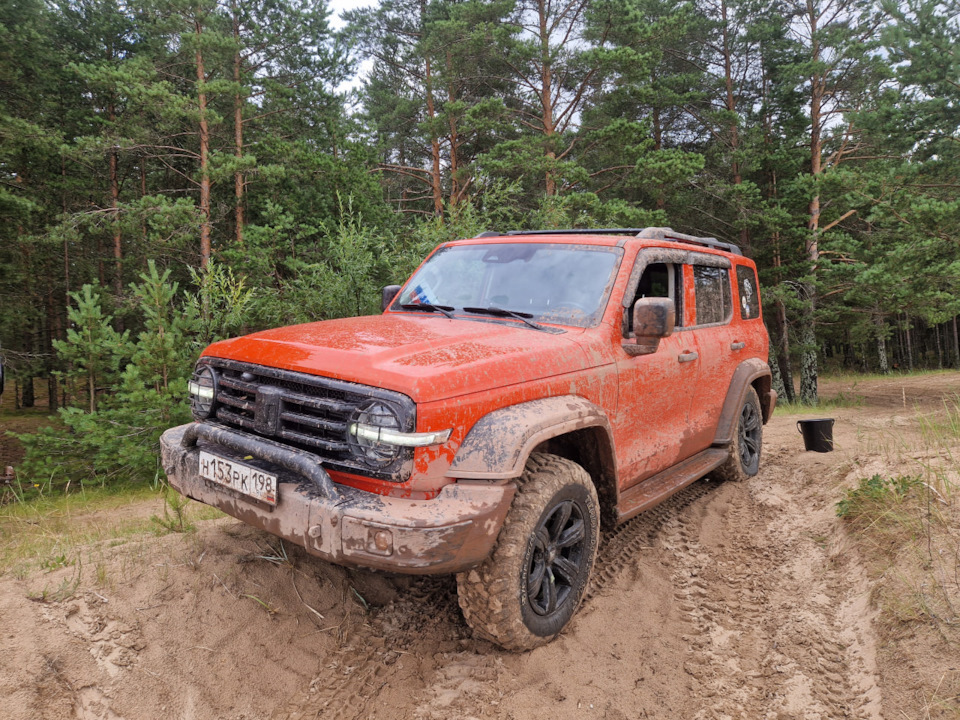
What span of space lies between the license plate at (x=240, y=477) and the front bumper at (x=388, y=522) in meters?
0.05

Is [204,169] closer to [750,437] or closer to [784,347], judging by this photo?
[750,437]

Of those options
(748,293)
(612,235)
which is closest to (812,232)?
(748,293)

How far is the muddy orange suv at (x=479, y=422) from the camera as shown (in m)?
2.44

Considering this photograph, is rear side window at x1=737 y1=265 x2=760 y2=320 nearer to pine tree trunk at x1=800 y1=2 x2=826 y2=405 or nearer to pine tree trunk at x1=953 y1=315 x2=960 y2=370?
pine tree trunk at x1=800 y1=2 x2=826 y2=405

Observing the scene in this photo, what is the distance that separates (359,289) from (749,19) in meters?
17.1

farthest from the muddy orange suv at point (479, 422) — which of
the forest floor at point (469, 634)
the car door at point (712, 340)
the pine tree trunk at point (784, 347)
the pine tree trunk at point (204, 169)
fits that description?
the pine tree trunk at point (784, 347)

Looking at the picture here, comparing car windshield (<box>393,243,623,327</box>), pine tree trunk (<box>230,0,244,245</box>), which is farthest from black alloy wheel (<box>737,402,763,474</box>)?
pine tree trunk (<box>230,0,244,245</box>)

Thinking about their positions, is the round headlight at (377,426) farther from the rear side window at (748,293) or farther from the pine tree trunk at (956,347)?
the pine tree trunk at (956,347)

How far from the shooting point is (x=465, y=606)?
2721 millimetres

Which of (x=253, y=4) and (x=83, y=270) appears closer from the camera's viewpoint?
(x=253, y=4)

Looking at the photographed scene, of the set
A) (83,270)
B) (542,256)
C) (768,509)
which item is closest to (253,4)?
(83,270)

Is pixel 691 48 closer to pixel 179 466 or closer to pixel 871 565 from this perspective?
pixel 871 565

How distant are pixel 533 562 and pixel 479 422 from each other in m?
0.82

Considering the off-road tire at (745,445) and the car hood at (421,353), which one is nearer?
the car hood at (421,353)
